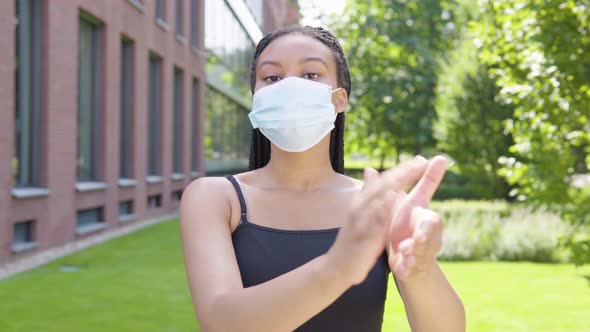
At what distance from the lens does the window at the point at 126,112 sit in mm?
17453

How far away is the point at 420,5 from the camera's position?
1436 inches

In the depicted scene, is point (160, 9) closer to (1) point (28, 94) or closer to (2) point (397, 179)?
(1) point (28, 94)

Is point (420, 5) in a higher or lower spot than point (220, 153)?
higher

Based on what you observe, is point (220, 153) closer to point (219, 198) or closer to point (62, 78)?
point (62, 78)

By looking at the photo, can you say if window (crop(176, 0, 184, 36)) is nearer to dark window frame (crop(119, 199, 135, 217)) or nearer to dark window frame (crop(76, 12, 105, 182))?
dark window frame (crop(119, 199, 135, 217))

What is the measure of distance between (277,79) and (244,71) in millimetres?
32143

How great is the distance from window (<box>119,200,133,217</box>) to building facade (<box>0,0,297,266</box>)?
0.15 feet

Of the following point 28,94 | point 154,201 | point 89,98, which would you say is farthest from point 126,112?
point 28,94

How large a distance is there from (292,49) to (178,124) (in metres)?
21.4

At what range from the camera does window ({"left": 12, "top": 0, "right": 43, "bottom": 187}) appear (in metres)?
11.5

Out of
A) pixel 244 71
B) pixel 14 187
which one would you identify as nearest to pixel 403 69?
pixel 244 71

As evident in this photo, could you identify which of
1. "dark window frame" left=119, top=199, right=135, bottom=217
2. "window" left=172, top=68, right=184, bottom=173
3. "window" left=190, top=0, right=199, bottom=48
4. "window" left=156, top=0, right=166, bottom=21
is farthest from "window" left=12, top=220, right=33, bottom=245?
"window" left=190, top=0, right=199, bottom=48

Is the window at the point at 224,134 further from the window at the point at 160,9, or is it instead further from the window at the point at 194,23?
the window at the point at 160,9

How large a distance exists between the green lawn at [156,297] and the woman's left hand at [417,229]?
5.68m
